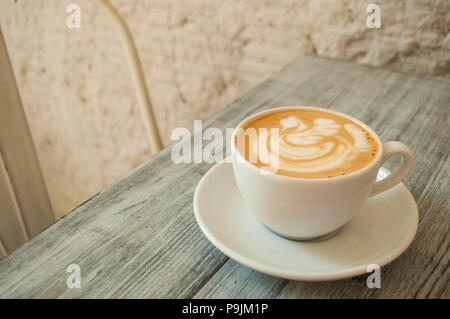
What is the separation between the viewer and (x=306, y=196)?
0.38 metres

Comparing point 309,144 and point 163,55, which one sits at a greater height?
point 309,144

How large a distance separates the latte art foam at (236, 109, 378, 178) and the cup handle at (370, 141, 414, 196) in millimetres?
13

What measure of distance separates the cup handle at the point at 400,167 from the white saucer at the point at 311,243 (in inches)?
1.1

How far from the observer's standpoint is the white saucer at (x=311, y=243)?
14.9 inches

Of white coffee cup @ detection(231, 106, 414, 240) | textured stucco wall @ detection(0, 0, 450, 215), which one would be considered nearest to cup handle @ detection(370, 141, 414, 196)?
white coffee cup @ detection(231, 106, 414, 240)

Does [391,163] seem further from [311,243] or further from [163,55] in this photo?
[163,55]

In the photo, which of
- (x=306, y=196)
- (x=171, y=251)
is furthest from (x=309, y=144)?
(x=171, y=251)

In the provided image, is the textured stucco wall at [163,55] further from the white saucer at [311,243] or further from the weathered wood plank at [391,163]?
the white saucer at [311,243]

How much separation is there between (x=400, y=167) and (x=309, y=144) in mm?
100

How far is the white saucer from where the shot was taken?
1.24ft

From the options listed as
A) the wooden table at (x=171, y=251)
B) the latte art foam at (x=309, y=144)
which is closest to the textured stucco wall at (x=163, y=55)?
the wooden table at (x=171, y=251)

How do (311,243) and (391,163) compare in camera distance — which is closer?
(311,243)
